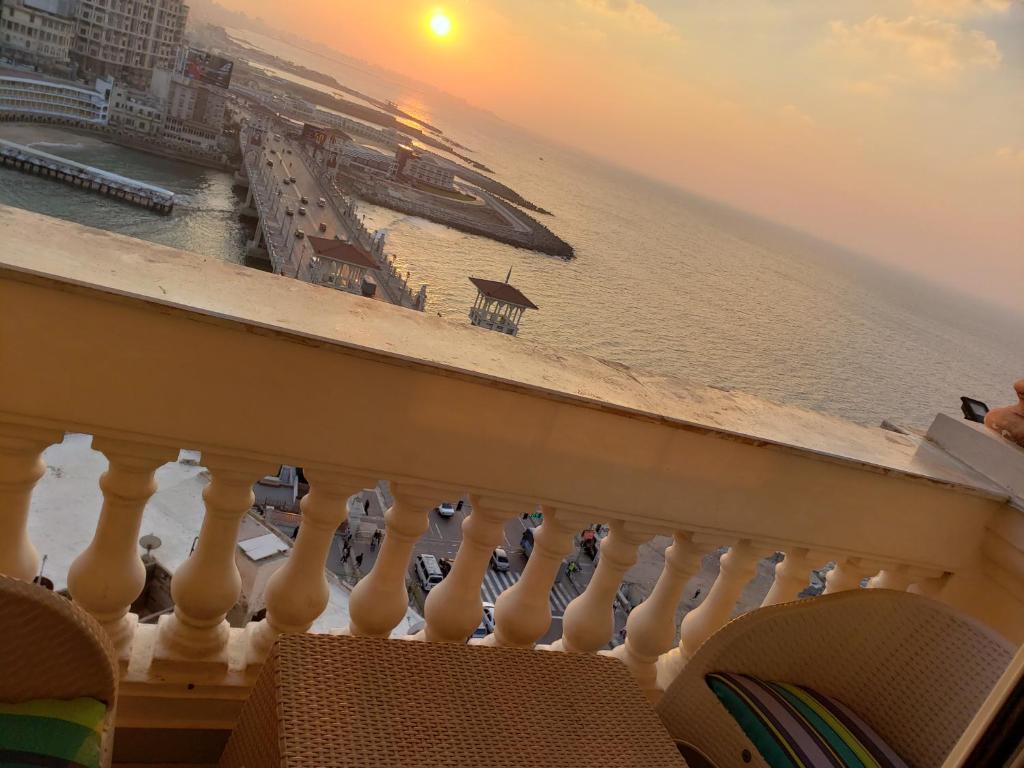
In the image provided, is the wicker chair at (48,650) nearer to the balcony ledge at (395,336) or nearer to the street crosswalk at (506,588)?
the balcony ledge at (395,336)

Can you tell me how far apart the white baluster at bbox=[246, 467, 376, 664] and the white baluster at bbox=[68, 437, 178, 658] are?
212 millimetres

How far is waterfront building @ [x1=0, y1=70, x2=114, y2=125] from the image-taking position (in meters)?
15.2

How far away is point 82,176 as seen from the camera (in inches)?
679

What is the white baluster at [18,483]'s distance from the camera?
3.11ft

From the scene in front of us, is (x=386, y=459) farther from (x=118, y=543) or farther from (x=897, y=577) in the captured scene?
(x=897, y=577)

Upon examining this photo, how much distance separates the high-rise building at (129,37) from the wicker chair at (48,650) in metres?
24.5

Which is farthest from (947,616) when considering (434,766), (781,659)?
(434,766)

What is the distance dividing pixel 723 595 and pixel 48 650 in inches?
50.2

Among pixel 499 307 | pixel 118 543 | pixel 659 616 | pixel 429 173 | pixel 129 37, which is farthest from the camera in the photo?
pixel 129 37

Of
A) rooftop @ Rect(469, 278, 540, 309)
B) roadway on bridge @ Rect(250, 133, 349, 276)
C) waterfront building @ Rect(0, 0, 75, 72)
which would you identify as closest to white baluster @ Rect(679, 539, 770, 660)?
rooftop @ Rect(469, 278, 540, 309)

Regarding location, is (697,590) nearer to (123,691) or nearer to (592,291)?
(123,691)

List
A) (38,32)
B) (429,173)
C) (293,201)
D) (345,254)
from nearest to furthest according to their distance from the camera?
(38,32) < (345,254) < (429,173) < (293,201)

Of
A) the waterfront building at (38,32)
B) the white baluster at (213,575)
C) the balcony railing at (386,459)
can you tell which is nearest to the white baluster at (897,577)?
the balcony railing at (386,459)

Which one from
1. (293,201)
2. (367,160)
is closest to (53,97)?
(293,201)
